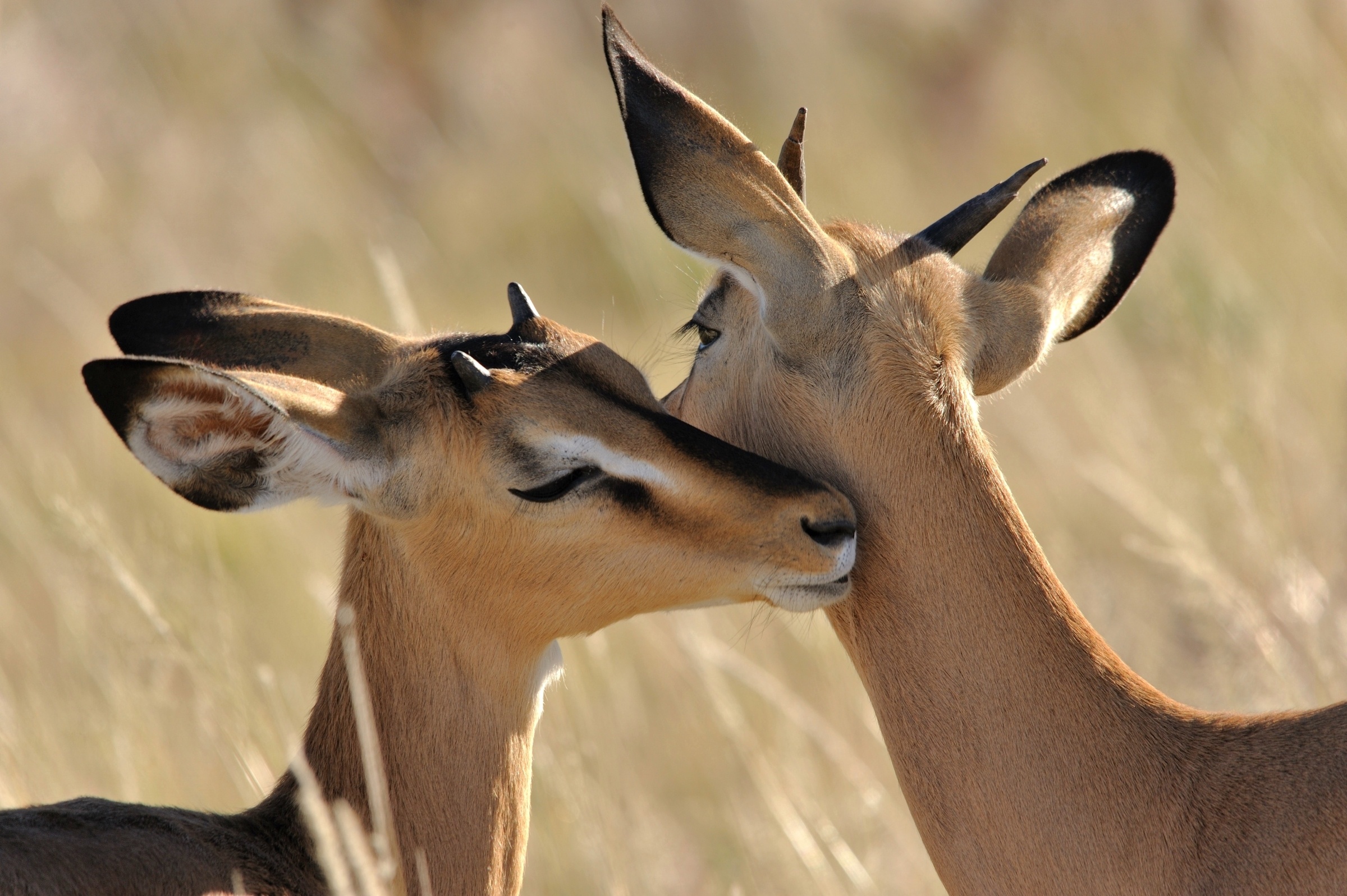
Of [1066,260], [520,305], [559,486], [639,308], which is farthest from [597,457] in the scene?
[639,308]

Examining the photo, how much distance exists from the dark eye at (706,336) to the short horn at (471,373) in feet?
1.77

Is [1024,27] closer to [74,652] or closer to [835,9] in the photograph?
[835,9]

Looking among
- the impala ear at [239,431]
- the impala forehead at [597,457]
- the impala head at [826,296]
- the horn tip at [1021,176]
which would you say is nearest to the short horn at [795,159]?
the impala head at [826,296]

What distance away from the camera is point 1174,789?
2693 millimetres

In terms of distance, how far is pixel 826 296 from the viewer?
2924mm

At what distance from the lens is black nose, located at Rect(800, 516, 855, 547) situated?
278cm

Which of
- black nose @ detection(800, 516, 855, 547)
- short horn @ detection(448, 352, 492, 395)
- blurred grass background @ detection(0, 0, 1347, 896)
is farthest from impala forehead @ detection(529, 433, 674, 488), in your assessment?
blurred grass background @ detection(0, 0, 1347, 896)

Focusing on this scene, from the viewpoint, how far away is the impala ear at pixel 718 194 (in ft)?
9.00

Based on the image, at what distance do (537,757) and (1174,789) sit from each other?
2.46 metres

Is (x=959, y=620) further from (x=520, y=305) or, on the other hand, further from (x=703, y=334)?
A: (x=520, y=305)

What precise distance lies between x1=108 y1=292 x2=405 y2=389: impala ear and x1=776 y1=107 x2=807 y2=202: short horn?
1.10m

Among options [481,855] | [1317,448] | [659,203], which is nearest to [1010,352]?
[659,203]

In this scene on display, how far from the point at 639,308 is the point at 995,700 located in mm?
7074

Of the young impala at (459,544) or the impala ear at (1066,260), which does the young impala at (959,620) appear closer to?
the impala ear at (1066,260)
